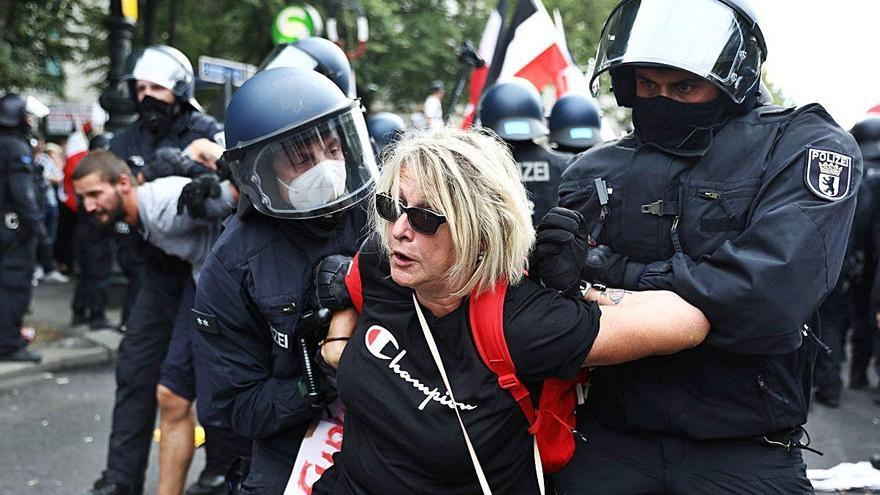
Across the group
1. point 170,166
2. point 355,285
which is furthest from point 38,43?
point 355,285

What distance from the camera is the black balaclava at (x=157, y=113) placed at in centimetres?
486

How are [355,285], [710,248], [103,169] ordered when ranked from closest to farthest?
[710,248] → [355,285] → [103,169]

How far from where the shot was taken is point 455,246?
183 cm

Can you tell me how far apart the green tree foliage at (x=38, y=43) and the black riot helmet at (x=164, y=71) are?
5.83 metres

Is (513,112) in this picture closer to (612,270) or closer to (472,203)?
(612,270)

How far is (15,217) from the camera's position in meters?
7.04

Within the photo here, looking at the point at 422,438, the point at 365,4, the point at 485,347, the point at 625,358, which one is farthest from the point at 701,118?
the point at 365,4

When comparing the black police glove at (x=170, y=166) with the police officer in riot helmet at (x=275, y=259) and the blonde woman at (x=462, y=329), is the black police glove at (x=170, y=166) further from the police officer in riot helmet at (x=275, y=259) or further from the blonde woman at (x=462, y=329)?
the blonde woman at (x=462, y=329)

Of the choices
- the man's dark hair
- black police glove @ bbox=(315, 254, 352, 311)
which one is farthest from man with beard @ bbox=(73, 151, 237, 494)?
black police glove @ bbox=(315, 254, 352, 311)

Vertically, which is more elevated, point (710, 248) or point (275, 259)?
point (710, 248)

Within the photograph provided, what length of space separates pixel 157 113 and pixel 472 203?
361cm

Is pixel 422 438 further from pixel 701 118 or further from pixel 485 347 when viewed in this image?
pixel 701 118

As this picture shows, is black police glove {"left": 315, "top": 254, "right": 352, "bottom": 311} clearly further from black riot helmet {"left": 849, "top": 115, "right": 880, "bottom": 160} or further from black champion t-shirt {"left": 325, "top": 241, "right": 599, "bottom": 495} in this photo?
black riot helmet {"left": 849, "top": 115, "right": 880, "bottom": 160}

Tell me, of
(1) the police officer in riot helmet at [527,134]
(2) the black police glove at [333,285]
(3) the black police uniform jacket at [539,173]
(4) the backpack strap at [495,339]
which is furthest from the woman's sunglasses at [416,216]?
(3) the black police uniform jacket at [539,173]
